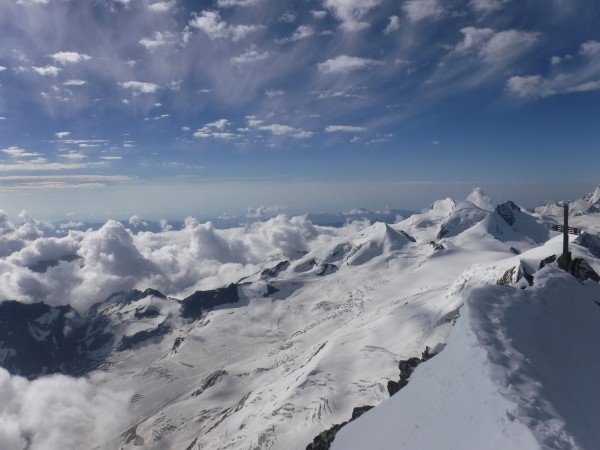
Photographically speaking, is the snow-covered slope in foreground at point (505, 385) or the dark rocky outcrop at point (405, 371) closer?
the snow-covered slope in foreground at point (505, 385)

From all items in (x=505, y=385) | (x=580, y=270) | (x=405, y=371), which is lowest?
(x=405, y=371)

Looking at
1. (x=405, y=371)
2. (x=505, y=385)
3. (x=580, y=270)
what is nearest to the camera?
(x=505, y=385)

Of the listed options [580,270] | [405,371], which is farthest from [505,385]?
[580,270]

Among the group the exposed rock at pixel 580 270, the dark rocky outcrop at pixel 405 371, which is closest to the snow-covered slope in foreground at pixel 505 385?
the dark rocky outcrop at pixel 405 371

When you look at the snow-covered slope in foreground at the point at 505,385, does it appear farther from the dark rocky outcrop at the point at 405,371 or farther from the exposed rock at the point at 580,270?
the exposed rock at the point at 580,270

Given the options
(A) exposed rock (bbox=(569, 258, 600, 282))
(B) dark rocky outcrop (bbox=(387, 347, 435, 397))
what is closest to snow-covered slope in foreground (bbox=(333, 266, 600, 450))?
(B) dark rocky outcrop (bbox=(387, 347, 435, 397))

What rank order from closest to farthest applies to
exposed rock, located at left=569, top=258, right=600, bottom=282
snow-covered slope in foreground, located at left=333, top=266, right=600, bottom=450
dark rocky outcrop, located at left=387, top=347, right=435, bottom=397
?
snow-covered slope in foreground, located at left=333, top=266, right=600, bottom=450
dark rocky outcrop, located at left=387, top=347, right=435, bottom=397
exposed rock, located at left=569, top=258, right=600, bottom=282

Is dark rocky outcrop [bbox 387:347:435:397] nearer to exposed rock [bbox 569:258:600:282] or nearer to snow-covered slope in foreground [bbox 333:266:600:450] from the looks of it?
snow-covered slope in foreground [bbox 333:266:600:450]

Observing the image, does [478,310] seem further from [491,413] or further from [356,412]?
[356,412]

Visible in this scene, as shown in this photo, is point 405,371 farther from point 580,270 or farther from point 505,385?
point 580,270
